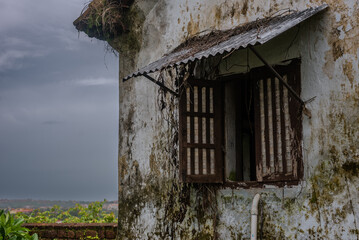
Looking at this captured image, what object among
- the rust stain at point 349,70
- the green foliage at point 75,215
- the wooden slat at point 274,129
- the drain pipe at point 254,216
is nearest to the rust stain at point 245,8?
the wooden slat at point 274,129

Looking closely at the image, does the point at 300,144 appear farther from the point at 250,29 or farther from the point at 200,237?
the point at 200,237

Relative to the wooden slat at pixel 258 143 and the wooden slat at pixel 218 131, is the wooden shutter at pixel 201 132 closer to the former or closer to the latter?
the wooden slat at pixel 218 131

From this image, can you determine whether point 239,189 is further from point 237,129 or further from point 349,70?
point 349,70

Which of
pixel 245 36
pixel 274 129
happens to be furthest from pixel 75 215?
pixel 245 36

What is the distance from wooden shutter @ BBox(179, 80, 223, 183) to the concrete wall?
349 millimetres

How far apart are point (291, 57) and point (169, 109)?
2343 millimetres

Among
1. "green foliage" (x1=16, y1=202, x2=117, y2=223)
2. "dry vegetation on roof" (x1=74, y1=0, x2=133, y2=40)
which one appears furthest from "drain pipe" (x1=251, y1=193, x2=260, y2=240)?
"green foliage" (x1=16, y1=202, x2=117, y2=223)

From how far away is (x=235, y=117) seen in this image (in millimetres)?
6789

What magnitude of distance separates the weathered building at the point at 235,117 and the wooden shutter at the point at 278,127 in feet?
0.04

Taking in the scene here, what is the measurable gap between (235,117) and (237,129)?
0.56 feet

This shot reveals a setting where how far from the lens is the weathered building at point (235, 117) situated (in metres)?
5.18

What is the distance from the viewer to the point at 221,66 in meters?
6.59

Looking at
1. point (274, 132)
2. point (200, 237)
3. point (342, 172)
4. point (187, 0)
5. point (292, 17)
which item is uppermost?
point (187, 0)

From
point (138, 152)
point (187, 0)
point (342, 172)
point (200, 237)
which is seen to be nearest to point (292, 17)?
point (342, 172)
